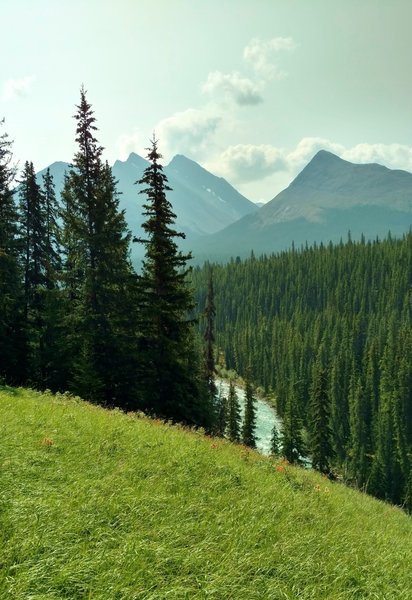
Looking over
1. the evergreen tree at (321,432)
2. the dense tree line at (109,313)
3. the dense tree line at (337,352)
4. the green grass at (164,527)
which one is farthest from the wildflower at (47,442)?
the evergreen tree at (321,432)

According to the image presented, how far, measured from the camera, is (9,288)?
922 inches

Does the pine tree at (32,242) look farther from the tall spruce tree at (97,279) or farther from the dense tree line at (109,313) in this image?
the tall spruce tree at (97,279)

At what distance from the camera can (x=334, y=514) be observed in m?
9.28

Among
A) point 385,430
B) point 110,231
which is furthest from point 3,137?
point 385,430

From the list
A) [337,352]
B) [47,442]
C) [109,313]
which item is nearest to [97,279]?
[109,313]

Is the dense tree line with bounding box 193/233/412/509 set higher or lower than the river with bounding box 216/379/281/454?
higher

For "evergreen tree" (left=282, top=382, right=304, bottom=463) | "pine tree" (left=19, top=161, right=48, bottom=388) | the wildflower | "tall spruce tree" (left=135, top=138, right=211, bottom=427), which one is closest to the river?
"evergreen tree" (left=282, top=382, right=304, bottom=463)

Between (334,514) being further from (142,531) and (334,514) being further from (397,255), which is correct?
(397,255)

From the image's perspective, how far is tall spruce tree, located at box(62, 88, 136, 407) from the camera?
70.3 feet

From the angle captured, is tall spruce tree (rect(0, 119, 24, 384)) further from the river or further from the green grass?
the river

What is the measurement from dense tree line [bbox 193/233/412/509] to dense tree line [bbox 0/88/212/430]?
1081cm

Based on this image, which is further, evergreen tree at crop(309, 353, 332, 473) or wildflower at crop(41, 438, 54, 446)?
evergreen tree at crop(309, 353, 332, 473)

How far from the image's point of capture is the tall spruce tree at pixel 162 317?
2114 cm

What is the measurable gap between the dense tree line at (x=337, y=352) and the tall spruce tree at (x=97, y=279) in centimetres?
1281
